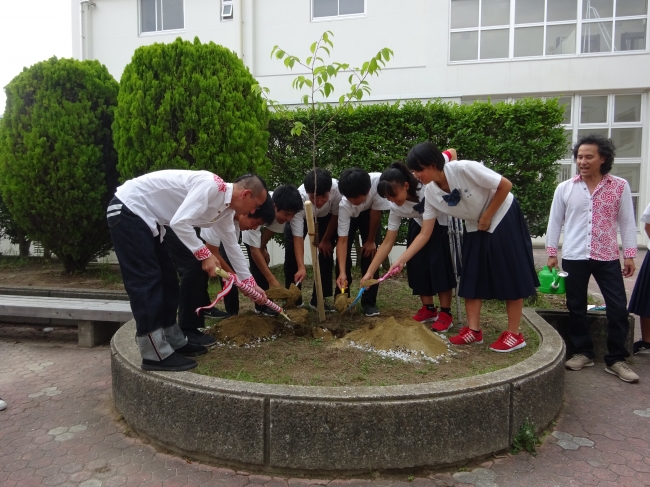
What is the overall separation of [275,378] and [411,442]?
861mm

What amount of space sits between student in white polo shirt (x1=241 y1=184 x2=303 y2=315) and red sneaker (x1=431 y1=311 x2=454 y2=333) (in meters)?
1.42

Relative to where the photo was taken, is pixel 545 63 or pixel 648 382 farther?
pixel 545 63

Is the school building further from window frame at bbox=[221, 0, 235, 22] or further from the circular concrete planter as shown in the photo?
the circular concrete planter

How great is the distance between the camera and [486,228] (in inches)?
130

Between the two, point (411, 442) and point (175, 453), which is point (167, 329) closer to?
point (175, 453)

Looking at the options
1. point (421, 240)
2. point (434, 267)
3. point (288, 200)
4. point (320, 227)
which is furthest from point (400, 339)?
point (320, 227)

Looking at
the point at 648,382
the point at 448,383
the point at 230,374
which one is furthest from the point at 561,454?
the point at 230,374

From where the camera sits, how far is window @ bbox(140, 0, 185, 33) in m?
13.8

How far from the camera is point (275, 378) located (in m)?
2.79

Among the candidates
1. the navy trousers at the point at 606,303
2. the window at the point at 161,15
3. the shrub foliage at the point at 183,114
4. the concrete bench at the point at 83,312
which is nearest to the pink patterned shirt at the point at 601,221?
the navy trousers at the point at 606,303

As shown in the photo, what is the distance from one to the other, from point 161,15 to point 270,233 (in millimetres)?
11992

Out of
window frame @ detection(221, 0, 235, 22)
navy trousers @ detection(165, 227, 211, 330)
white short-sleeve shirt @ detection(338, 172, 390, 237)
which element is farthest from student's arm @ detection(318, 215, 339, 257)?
window frame @ detection(221, 0, 235, 22)

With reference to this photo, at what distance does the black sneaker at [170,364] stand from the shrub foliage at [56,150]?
4.15 metres

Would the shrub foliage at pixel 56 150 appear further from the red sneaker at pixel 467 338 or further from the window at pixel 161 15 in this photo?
the window at pixel 161 15
